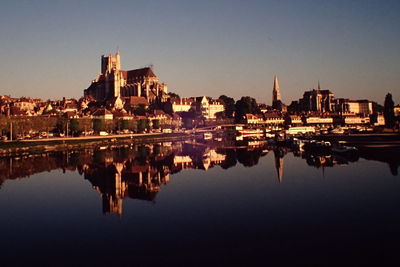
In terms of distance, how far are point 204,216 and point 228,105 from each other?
132 meters

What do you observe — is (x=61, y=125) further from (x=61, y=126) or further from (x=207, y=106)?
(x=207, y=106)

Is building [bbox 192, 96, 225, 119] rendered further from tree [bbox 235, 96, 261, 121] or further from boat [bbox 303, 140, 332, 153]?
boat [bbox 303, 140, 332, 153]

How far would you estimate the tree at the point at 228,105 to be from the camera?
470ft

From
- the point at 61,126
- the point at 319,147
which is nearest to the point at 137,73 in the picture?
the point at 61,126

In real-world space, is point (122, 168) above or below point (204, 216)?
above

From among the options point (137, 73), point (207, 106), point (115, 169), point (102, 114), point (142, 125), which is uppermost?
point (137, 73)

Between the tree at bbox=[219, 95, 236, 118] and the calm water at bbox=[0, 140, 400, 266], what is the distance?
11224 centimetres

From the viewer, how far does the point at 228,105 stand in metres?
147

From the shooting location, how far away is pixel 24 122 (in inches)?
2454

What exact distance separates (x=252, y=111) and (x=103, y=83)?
51.2 m

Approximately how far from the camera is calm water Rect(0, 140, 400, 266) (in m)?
11.8

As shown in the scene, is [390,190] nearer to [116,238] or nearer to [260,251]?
[260,251]

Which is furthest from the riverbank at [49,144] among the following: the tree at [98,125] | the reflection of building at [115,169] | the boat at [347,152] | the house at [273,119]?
the house at [273,119]

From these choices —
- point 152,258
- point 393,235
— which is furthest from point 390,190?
point 152,258
